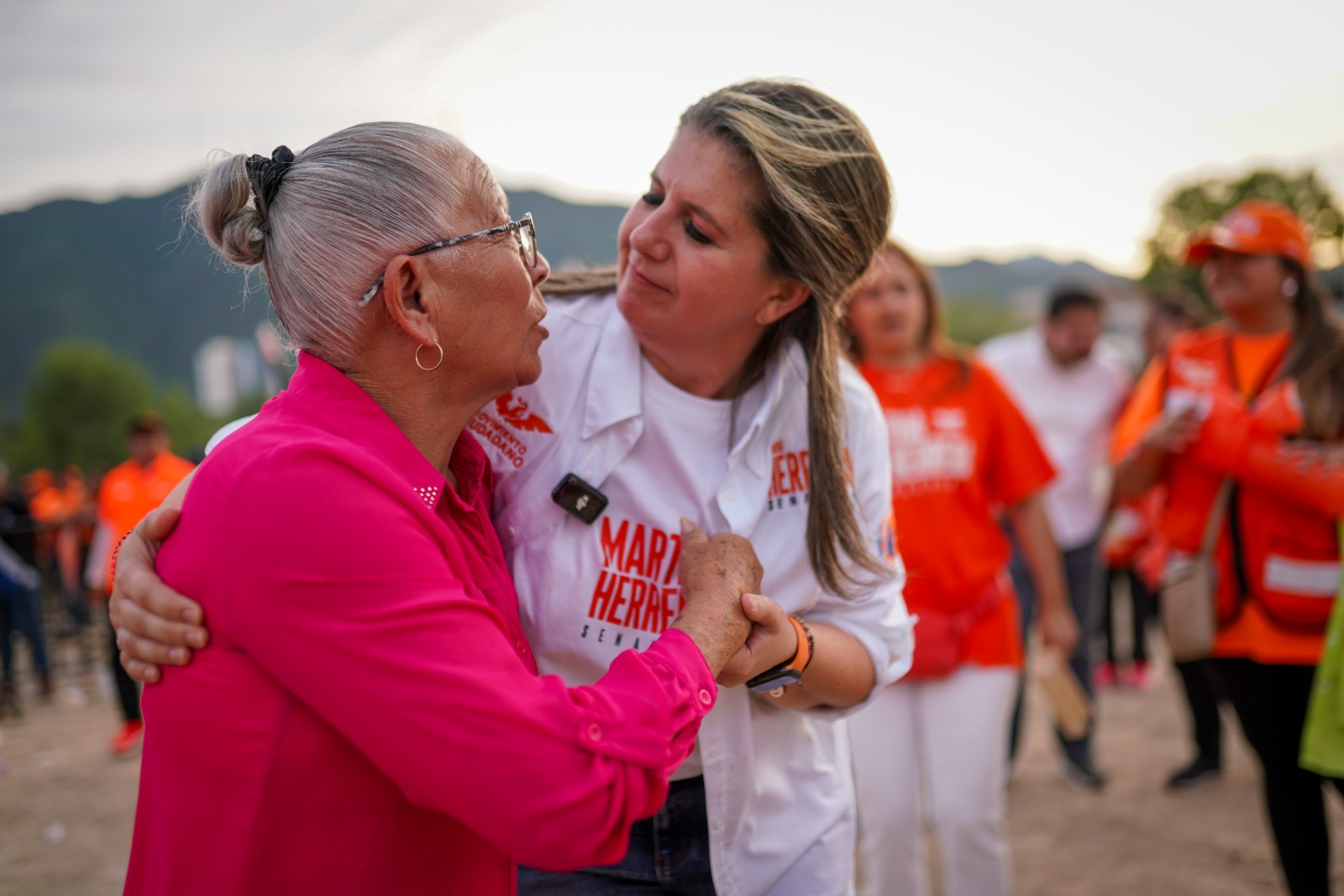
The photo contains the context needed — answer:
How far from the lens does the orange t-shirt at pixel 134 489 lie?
7754 millimetres

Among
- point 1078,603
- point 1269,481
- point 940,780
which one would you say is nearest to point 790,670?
point 940,780

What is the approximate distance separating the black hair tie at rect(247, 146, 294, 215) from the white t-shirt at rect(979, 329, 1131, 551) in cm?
558

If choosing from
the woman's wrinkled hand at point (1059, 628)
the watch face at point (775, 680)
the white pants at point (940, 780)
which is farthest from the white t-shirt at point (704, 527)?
the woman's wrinkled hand at point (1059, 628)

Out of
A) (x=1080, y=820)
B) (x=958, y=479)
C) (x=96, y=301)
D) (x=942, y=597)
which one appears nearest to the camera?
(x=942, y=597)

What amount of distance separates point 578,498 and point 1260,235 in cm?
336

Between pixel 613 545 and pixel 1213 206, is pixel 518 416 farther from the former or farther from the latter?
pixel 1213 206

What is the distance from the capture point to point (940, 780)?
3574mm

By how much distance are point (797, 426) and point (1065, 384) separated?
502cm

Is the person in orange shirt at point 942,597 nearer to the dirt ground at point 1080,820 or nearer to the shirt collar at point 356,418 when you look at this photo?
the dirt ground at point 1080,820

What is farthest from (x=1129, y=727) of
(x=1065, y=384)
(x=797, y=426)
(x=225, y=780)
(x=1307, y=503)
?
(x=225, y=780)

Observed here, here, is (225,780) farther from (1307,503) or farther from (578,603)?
(1307,503)

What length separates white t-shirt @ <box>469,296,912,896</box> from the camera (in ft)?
6.34

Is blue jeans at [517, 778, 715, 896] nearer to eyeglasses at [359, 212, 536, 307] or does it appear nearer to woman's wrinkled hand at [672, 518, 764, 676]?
woman's wrinkled hand at [672, 518, 764, 676]

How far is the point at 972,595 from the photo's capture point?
12.0 ft
